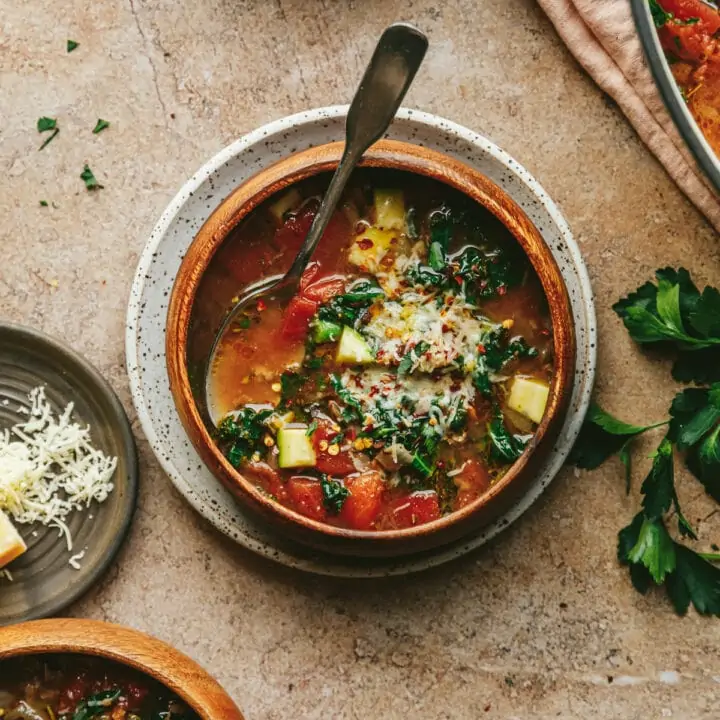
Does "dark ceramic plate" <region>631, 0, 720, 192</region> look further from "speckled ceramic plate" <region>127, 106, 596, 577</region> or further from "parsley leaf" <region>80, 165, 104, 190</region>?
"parsley leaf" <region>80, 165, 104, 190</region>

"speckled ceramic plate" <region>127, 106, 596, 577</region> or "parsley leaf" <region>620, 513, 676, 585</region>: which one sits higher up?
"speckled ceramic plate" <region>127, 106, 596, 577</region>

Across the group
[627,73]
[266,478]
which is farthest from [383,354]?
[627,73]

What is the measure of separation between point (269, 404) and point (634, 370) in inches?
43.0

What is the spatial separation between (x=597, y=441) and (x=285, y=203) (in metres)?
1.11

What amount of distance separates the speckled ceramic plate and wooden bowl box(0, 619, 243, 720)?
36 cm

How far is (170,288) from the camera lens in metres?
2.72

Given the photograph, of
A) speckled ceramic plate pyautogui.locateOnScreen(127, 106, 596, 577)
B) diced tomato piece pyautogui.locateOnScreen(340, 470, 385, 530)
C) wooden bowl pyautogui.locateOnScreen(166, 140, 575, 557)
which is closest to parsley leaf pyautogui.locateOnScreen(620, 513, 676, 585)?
speckled ceramic plate pyautogui.locateOnScreen(127, 106, 596, 577)

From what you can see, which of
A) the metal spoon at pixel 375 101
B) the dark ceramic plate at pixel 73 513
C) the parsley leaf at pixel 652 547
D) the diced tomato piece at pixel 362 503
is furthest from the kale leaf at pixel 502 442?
the dark ceramic plate at pixel 73 513

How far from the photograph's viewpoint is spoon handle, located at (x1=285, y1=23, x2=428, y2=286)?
2.37 m

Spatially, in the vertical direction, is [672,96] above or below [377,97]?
below

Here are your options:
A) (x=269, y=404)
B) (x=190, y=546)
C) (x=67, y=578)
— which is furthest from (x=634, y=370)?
(x=67, y=578)

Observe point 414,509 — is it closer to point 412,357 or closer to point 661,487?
point 412,357

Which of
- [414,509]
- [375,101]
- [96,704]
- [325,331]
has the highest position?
[375,101]

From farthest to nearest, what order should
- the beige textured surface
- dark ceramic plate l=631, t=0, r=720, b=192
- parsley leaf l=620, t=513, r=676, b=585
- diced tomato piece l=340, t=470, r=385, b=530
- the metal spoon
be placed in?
the beige textured surface < parsley leaf l=620, t=513, r=676, b=585 < dark ceramic plate l=631, t=0, r=720, b=192 < diced tomato piece l=340, t=470, r=385, b=530 < the metal spoon
